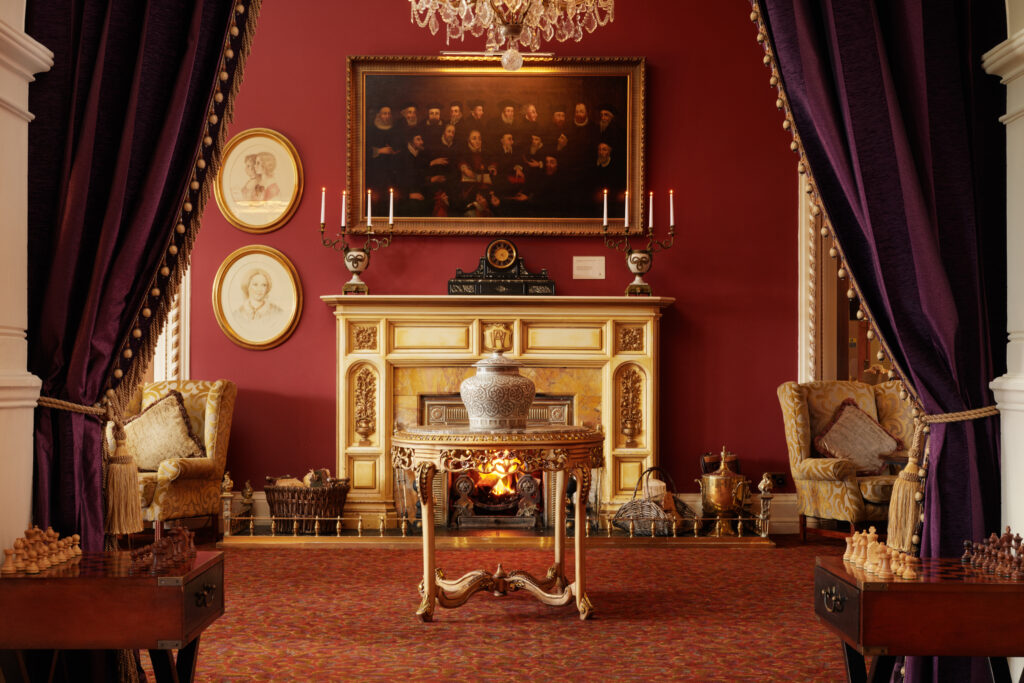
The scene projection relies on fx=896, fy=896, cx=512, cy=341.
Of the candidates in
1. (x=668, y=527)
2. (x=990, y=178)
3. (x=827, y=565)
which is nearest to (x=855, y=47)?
(x=990, y=178)

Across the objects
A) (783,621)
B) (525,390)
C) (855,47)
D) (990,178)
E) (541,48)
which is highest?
(541,48)

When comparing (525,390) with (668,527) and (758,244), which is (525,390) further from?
(758,244)

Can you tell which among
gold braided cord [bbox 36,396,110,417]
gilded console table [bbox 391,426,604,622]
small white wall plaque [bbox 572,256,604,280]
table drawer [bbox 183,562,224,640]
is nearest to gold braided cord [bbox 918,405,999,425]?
gilded console table [bbox 391,426,604,622]

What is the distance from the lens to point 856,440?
5.98 metres

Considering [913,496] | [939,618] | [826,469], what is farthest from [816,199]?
[826,469]

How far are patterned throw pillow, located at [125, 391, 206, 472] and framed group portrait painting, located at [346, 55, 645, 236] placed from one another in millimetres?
1866

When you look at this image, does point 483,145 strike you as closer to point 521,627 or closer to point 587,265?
point 587,265

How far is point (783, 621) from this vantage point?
4.07m

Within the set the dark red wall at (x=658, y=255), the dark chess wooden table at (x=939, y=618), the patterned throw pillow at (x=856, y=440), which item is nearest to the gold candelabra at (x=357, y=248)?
the dark red wall at (x=658, y=255)

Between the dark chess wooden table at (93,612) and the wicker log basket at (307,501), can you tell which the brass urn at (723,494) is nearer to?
the wicker log basket at (307,501)

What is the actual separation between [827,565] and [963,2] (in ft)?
5.95

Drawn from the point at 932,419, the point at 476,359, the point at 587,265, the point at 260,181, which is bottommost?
the point at 932,419

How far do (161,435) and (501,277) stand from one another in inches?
102

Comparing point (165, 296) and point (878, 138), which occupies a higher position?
point (878, 138)
